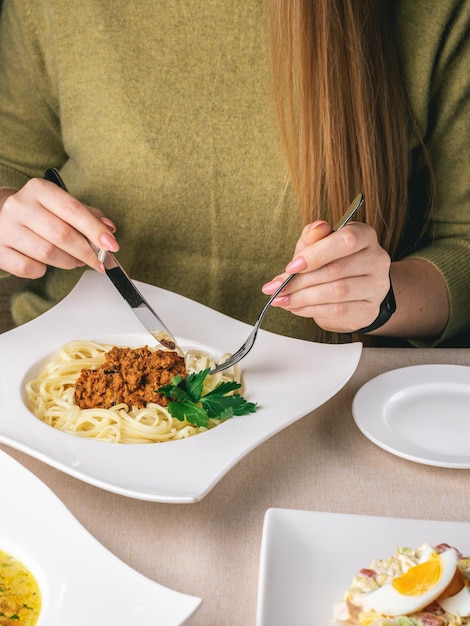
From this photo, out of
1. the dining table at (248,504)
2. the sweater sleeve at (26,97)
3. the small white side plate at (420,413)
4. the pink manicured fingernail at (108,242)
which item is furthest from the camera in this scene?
the sweater sleeve at (26,97)

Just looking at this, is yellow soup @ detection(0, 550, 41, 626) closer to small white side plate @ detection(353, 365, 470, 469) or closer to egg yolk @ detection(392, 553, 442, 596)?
egg yolk @ detection(392, 553, 442, 596)

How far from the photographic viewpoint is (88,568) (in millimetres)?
826

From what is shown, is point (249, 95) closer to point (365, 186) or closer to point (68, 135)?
point (365, 186)

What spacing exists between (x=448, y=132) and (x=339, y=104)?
1.00 ft

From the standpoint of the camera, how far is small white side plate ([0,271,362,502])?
3.32 feet

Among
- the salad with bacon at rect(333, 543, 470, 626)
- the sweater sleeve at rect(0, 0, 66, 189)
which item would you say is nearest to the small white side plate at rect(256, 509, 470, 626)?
the salad with bacon at rect(333, 543, 470, 626)

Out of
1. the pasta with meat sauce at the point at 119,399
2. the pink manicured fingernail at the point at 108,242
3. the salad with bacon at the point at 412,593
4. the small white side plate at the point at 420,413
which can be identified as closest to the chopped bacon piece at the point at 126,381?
the pasta with meat sauce at the point at 119,399

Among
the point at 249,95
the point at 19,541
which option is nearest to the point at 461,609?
the point at 19,541

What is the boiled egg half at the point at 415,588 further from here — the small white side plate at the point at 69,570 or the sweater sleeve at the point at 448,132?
the sweater sleeve at the point at 448,132

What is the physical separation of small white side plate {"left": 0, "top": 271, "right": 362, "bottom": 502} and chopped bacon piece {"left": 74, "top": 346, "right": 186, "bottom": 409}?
11 centimetres

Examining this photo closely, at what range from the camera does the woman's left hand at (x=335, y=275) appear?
1.26 m

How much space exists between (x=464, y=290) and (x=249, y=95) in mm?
643

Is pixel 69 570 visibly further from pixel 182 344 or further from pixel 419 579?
pixel 182 344

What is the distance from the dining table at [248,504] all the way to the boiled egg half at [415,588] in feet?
0.55
